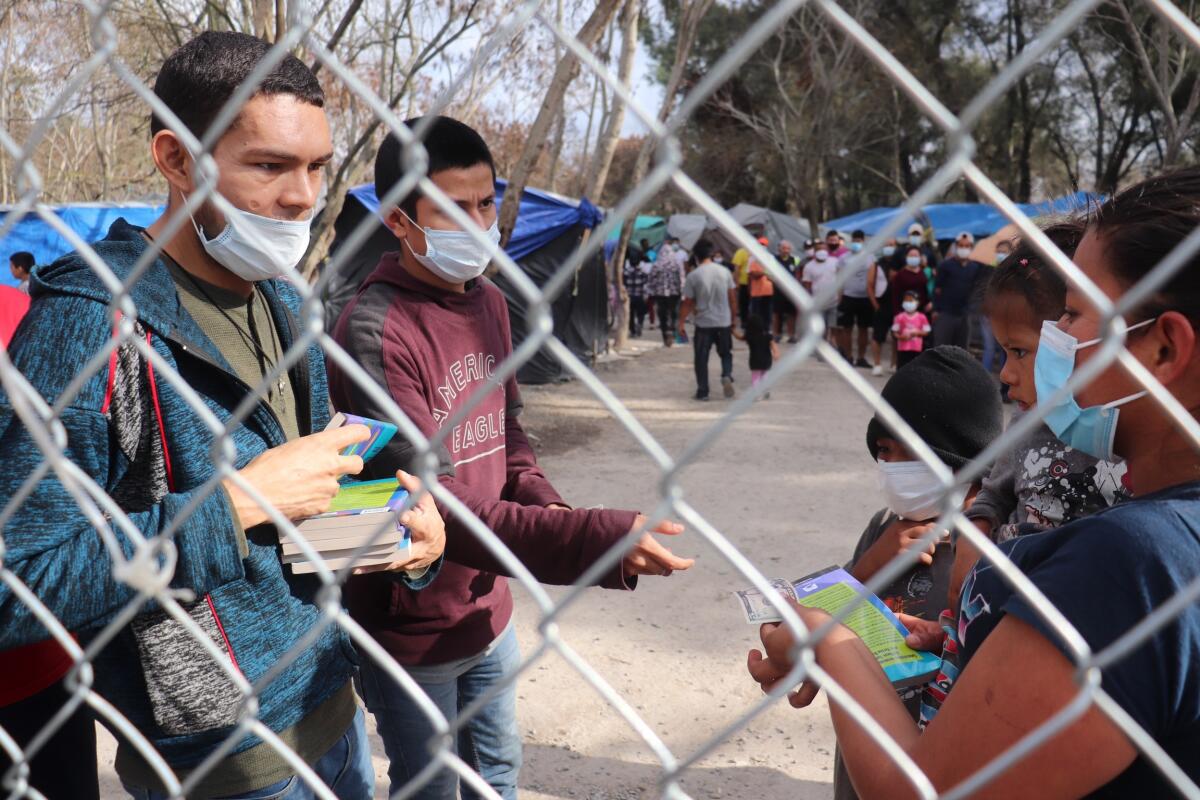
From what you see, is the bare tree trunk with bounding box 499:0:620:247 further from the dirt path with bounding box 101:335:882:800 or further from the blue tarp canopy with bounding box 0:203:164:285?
the blue tarp canopy with bounding box 0:203:164:285

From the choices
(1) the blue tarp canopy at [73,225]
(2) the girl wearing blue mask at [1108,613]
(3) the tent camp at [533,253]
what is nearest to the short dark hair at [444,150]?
(2) the girl wearing blue mask at [1108,613]

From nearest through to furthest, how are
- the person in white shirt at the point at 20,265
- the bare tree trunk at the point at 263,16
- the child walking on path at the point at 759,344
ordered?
the bare tree trunk at the point at 263,16 → the person in white shirt at the point at 20,265 → the child walking on path at the point at 759,344

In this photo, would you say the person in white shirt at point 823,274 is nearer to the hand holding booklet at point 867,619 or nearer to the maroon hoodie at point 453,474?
the maroon hoodie at point 453,474

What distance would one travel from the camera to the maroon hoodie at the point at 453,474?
1.91 meters

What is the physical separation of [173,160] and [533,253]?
9.03 metres

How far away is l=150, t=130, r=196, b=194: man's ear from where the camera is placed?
154 cm

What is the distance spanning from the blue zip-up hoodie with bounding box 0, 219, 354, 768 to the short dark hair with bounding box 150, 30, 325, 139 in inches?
9.1

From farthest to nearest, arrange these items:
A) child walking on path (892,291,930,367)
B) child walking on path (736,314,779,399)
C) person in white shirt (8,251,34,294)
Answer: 1. child walking on path (736,314,779,399)
2. child walking on path (892,291,930,367)
3. person in white shirt (8,251,34,294)

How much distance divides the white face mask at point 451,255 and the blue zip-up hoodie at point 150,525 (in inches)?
26.4

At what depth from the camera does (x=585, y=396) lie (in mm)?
10297

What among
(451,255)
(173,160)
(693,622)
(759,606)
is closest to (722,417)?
(759,606)

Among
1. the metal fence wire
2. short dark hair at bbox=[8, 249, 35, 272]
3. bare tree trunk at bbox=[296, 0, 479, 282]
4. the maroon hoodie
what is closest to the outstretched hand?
the maroon hoodie

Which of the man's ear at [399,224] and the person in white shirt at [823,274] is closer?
the man's ear at [399,224]

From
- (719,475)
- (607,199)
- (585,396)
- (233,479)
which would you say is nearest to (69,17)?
(585,396)
